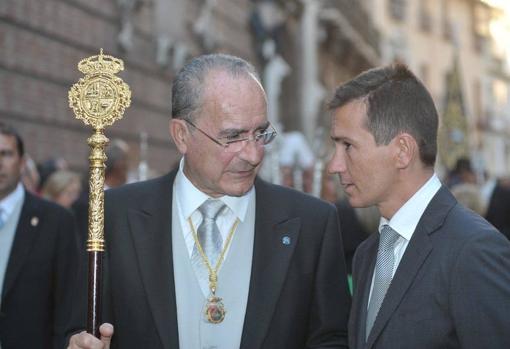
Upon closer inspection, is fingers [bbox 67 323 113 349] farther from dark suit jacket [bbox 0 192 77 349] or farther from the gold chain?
dark suit jacket [bbox 0 192 77 349]

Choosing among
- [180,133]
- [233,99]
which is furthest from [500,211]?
[233,99]

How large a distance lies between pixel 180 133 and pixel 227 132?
0.29m

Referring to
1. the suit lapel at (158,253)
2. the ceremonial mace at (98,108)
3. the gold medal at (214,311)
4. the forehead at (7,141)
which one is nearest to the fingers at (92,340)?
the ceremonial mace at (98,108)

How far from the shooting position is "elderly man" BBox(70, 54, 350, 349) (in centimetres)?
407

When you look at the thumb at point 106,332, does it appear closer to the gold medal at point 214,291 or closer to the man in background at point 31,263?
the gold medal at point 214,291

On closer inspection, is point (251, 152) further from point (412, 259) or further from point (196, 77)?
point (412, 259)

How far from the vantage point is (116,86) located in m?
3.84

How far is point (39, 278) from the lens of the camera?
5.67 meters

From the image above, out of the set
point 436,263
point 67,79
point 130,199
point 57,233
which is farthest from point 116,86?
point 67,79

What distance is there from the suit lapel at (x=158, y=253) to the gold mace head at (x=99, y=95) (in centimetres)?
52

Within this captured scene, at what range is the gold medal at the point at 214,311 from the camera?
4.05 m

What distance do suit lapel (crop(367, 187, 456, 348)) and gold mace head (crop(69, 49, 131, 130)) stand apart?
1076mm

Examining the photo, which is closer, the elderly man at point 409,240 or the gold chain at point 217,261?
the elderly man at point 409,240

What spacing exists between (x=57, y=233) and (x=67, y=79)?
545 cm
